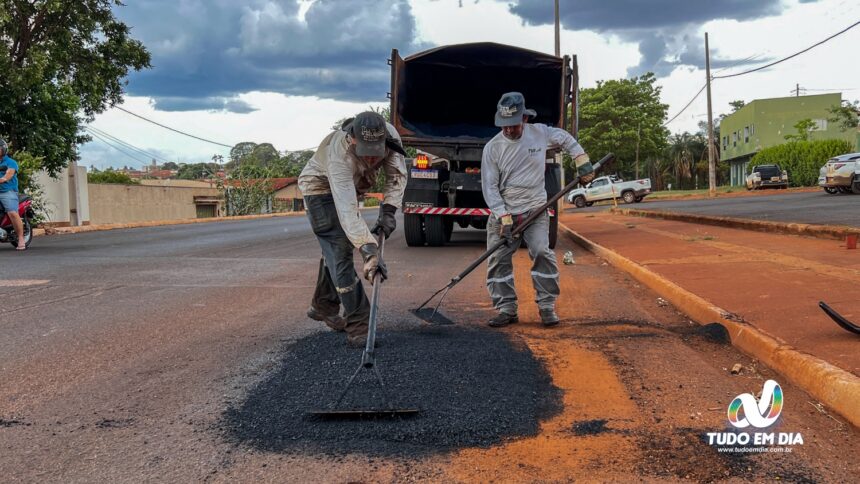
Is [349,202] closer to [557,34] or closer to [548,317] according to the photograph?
[548,317]

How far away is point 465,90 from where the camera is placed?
11727 millimetres

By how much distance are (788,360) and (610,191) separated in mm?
34255

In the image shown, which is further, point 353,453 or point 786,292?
point 786,292

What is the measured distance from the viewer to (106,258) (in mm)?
10047

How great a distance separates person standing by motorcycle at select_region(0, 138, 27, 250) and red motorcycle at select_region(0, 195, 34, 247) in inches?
6.5

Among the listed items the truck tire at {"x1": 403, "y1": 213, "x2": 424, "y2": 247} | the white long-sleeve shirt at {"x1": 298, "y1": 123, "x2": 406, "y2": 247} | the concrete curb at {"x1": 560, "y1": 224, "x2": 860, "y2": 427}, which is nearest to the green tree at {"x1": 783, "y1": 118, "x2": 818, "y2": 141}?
the truck tire at {"x1": 403, "y1": 213, "x2": 424, "y2": 247}

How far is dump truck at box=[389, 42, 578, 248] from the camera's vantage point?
1126cm

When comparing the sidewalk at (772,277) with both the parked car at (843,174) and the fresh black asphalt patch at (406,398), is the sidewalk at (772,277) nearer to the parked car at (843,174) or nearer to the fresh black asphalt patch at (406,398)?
the fresh black asphalt patch at (406,398)

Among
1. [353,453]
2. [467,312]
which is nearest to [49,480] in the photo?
[353,453]

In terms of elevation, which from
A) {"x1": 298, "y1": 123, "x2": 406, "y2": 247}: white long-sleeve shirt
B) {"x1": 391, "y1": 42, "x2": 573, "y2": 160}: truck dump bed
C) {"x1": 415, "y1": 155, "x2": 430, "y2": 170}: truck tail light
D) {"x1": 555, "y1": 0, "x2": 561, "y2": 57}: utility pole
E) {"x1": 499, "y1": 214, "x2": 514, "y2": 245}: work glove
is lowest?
{"x1": 499, "y1": 214, "x2": 514, "y2": 245}: work glove

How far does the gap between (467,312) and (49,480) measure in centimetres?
388

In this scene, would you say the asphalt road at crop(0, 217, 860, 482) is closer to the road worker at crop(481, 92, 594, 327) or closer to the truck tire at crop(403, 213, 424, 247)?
the road worker at crop(481, 92, 594, 327)

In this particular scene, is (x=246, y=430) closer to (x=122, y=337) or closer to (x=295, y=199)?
(x=122, y=337)

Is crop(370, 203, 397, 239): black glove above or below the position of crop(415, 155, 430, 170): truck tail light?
below
